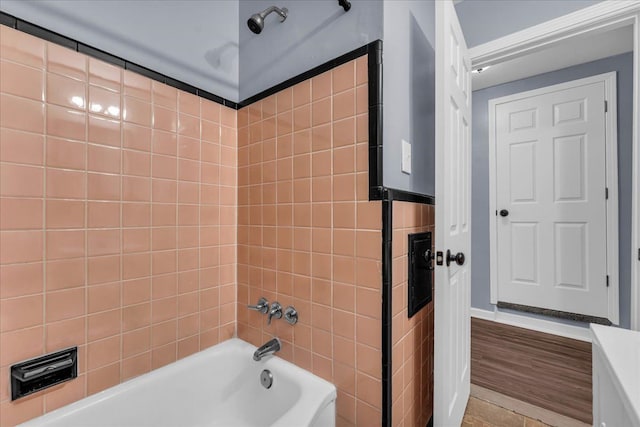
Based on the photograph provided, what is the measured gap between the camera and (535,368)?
196 cm

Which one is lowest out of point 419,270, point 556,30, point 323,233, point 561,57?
point 419,270

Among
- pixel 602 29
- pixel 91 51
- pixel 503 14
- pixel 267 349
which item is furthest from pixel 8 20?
pixel 602 29

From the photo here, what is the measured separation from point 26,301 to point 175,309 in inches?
19.8

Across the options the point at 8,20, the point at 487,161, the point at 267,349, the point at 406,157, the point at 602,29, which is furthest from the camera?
the point at 487,161

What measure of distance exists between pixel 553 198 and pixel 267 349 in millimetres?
2817

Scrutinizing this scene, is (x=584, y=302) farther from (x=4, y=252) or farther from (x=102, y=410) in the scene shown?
(x=4, y=252)

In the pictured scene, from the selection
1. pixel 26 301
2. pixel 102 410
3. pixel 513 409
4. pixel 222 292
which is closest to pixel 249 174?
pixel 222 292

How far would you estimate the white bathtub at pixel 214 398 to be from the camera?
0.97 m

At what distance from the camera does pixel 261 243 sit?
4.59ft

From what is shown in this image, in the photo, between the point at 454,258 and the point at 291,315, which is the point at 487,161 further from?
the point at 291,315

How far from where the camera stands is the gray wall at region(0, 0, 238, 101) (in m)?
0.99

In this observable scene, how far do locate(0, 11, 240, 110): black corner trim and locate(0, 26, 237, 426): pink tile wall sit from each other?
2cm

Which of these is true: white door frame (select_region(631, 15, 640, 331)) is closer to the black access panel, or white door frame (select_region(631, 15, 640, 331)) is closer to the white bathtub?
the black access panel

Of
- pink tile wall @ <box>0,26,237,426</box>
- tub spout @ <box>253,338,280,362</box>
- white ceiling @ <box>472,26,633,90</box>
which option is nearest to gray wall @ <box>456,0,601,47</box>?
white ceiling @ <box>472,26,633,90</box>
